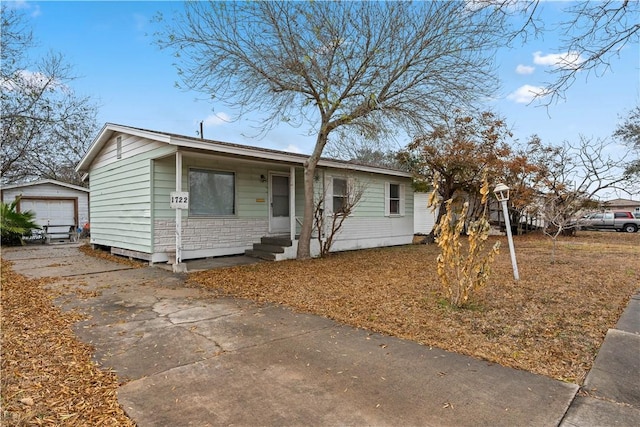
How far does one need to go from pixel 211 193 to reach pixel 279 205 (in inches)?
86.1

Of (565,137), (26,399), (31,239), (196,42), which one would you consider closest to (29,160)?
(31,239)

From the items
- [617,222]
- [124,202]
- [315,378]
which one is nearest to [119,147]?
[124,202]

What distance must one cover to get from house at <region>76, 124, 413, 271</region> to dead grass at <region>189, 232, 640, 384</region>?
169 centimetres

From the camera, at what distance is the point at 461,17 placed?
7055 mm

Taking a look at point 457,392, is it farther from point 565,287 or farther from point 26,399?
point 565,287

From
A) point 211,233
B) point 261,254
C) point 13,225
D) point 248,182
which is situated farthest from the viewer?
point 13,225

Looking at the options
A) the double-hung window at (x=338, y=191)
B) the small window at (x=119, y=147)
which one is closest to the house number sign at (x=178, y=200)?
the small window at (x=119, y=147)

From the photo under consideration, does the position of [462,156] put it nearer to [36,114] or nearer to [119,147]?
[119,147]

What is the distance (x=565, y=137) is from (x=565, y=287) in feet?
42.8

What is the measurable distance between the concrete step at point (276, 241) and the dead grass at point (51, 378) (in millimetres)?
5587

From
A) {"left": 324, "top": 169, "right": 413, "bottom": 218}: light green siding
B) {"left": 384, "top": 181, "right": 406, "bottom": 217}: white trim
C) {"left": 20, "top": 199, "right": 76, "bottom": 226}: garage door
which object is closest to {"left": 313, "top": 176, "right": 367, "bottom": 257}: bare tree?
{"left": 324, "top": 169, "right": 413, "bottom": 218}: light green siding

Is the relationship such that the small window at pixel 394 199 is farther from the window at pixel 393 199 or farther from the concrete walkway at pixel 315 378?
the concrete walkway at pixel 315 378

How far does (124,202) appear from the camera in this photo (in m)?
9.83

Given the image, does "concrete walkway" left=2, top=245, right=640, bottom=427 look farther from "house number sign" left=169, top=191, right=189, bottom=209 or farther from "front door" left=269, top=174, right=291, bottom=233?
"front door" left=269, top=174, right=291, bottom=233
